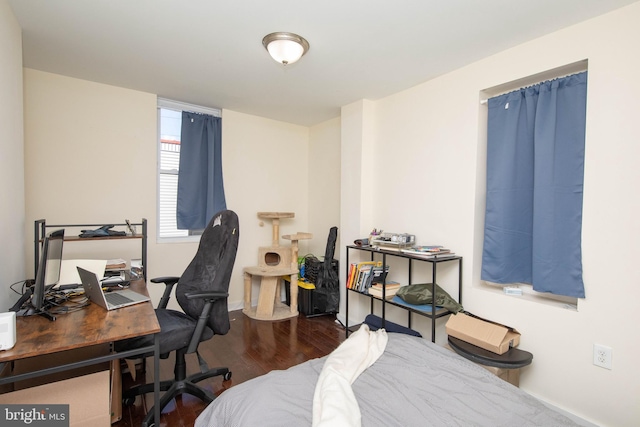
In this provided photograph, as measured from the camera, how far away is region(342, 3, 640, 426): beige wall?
5.82 feet

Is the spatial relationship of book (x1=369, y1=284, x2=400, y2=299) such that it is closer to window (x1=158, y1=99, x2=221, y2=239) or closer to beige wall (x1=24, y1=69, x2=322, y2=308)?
beige wall (x1=24, y1=69, x2=322, y2=308)

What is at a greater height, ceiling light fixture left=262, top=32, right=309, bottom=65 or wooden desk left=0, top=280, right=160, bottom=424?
ceiling light fixture left=262, top=32, right=309, bottom=65

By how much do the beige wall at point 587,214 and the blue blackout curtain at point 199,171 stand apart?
8.28 ft

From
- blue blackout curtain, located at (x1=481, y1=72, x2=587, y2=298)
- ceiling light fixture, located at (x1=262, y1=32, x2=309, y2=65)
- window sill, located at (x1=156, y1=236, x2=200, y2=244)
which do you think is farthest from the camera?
window sill, located at (x1=156, y1=236, x2=200, y2=244)

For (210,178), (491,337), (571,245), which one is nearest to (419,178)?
(571,245)

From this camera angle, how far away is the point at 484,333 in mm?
2105

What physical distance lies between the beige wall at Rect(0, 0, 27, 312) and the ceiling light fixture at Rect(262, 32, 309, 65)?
1.50 meters

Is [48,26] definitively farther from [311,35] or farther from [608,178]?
[608,178]

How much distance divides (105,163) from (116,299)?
188cm

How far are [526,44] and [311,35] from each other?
1543 millimetres

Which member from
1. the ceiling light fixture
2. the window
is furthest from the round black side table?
the window

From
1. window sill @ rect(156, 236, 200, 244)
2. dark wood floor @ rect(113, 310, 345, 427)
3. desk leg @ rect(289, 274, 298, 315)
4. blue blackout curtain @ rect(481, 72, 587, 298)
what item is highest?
blue blackout curtain @ rect(481, 72, 587, 298)

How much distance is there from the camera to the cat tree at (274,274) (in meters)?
3.68

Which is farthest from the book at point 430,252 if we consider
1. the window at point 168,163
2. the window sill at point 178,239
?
the window at point 168,163
